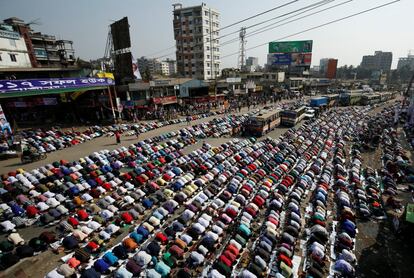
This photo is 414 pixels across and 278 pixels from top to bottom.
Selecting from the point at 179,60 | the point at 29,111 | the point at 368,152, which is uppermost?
the point at 179,60

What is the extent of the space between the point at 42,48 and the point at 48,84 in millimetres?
43395

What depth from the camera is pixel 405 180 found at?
28.1 metres

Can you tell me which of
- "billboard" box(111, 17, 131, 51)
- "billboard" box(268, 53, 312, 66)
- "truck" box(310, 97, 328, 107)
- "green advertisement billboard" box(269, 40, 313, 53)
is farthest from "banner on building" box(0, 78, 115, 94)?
"green advertisement billboard" box(269, 40, 313, 53)

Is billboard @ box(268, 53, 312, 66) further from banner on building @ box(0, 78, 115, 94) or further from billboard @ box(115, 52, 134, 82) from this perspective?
banner on building @ box(0, 78, 115, 94)

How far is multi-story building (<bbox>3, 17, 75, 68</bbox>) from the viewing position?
58.1m

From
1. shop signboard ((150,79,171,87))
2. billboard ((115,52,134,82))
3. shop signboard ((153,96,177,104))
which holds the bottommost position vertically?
shop signboard ((153,96,177,104))

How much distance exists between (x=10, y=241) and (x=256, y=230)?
1768 cm

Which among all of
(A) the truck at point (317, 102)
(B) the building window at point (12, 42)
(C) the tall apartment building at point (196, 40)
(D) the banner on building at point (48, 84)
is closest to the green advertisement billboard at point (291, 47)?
(C) the tall apartment building at point (196, 40)

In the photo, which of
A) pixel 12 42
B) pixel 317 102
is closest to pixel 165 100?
pixel 12 42

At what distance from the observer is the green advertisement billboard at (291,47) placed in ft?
317

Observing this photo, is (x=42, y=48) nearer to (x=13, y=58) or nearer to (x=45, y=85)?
(x=13, y=58)

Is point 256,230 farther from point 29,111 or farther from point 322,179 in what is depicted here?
point 29,111

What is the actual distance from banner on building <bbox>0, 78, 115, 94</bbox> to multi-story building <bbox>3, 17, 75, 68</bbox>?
24.0 metres

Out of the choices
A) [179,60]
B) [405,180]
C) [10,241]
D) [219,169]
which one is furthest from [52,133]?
[179,60]
